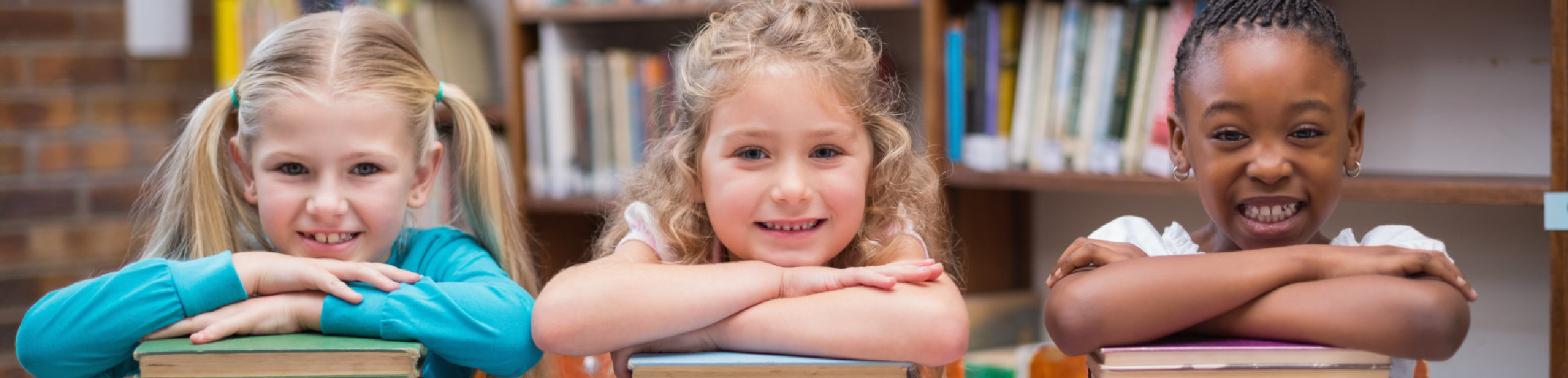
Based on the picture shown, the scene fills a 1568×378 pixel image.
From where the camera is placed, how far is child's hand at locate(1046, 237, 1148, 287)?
100cm

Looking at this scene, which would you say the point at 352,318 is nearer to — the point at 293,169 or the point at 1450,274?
the point at 293,169

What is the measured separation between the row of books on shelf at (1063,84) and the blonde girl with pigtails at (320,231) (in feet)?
3.10

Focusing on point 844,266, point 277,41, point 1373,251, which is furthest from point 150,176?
point 1373,251

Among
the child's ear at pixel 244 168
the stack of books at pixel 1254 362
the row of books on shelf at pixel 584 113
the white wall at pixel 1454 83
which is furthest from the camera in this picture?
the row of books on shelf at pixel 584 113

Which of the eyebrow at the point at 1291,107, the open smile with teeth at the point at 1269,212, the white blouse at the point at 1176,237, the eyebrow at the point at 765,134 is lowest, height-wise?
the white blouse at the point at 1176,237

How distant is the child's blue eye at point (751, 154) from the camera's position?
1.06 meters

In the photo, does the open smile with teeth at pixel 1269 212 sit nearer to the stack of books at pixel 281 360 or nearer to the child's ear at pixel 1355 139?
the child's ear at pixel 1355 139

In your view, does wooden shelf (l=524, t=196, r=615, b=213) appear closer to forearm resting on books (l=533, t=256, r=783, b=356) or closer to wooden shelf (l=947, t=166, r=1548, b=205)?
wooden shelf (l=947, t=166, r=1548, b=205)

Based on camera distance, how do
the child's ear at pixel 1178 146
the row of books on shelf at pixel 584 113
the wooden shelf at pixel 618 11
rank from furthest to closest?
the row of books on shelf at pixel 584 113
the wooden shelf at pixel 618 11
the child's ear at pixel 1178 146

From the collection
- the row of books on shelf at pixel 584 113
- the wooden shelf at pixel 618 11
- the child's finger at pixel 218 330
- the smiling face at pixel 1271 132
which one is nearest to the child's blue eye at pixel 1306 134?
the smiling face at pixel 1271 132

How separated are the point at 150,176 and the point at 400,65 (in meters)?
0.36

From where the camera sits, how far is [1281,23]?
975 millimetres

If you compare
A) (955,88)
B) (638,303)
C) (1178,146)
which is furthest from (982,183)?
(638,303)

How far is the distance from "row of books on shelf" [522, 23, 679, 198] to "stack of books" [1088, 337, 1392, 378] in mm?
1541
